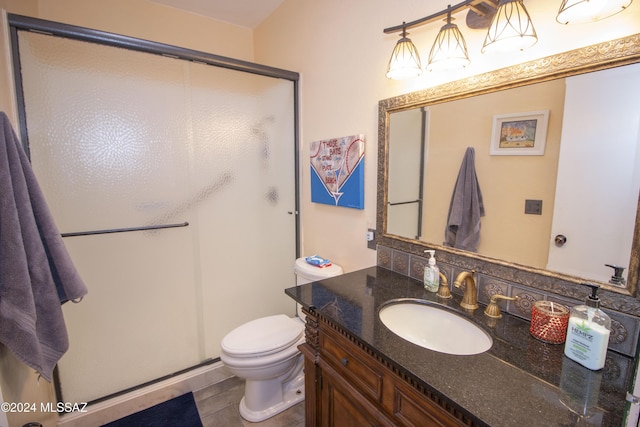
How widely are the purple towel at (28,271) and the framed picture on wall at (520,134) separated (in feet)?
5.42

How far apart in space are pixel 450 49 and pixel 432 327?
104cm

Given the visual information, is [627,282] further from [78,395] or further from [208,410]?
[78,395]

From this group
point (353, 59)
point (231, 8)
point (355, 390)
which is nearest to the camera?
point (355, 390)

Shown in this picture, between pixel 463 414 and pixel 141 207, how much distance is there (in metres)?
1.82

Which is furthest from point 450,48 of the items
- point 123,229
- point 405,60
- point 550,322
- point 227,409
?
point 227,409

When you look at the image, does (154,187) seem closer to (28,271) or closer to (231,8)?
(28,271)

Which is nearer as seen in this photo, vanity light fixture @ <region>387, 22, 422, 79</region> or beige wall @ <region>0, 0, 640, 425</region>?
beige wall @ <region>0, 0, 640, 425</region>

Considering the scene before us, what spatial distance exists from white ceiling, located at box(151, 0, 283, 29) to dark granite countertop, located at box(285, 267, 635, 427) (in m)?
2.29

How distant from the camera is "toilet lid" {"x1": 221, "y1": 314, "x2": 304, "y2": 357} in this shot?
154cm

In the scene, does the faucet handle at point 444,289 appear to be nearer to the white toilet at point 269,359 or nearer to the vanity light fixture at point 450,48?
the white toilet at point 269,359

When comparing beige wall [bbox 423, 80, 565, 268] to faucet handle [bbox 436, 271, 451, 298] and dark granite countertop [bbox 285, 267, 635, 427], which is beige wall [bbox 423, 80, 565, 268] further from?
dark granite countertop [bbox 285, 267, 635, 427]

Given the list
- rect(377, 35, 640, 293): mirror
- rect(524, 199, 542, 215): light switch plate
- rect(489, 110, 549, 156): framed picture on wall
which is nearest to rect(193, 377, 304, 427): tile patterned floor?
rect(377, 35, 640, 293): mirror

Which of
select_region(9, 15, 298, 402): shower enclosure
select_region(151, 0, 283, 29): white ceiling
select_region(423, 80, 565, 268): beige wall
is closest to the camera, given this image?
select_region(423, 80, 565, 268): beige wall

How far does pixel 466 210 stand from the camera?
1.20 metres
